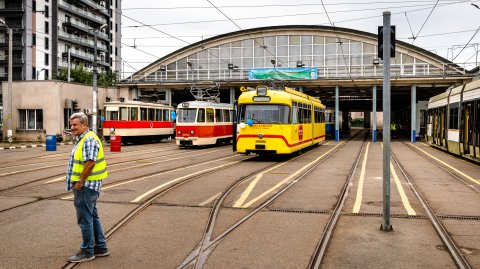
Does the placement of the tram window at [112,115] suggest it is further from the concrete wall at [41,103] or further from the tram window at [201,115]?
the tram window at [201,115]

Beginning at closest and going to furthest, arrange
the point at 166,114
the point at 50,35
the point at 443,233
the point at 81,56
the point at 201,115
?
the point at 443,233 → the point at 201,115 → the point at 166,114 → the point at 50,35 → the point at 81,56

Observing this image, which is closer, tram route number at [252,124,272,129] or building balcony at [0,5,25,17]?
tram route number at [252,124,272,129]

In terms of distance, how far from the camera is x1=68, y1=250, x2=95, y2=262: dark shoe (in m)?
5.74

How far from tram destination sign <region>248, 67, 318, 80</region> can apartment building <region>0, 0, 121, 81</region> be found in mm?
22107

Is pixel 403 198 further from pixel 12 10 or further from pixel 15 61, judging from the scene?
pixel 12 10

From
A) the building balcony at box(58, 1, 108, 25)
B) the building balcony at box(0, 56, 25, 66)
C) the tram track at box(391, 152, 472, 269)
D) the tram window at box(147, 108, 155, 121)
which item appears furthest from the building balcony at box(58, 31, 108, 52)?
the tram track at box(391, 152, 472, 269)

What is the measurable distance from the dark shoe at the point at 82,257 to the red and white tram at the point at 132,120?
25.8 metres

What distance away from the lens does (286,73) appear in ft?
138

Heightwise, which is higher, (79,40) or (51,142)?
(79,40)

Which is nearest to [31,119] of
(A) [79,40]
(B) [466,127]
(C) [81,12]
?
(B) [466,127]

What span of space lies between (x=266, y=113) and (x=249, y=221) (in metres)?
11.9

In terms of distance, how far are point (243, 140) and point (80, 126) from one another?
1402 cm

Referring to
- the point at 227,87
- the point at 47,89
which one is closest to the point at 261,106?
the point at 47,89

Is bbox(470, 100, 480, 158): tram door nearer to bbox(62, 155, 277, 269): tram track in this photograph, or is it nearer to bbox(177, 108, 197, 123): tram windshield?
bbox(62, 155, 277, 269): tram track
